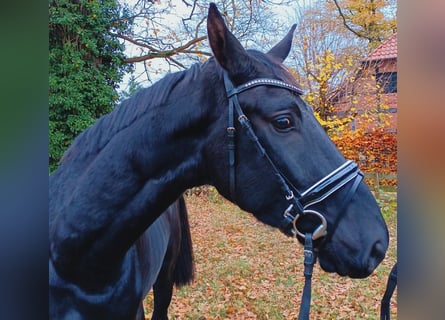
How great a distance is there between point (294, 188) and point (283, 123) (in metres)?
0.17

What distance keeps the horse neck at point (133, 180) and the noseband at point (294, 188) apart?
3.5 inches

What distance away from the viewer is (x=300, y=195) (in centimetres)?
92

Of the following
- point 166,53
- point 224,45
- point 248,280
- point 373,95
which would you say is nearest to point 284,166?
point 224,45

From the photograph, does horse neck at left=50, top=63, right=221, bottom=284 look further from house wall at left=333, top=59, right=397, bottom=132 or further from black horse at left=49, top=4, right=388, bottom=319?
house wall at left=333, top=59, right=397, bottom=132

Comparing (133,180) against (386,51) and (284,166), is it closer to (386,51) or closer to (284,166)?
(284,166)

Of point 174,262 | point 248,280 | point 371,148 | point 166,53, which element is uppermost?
point 166,53

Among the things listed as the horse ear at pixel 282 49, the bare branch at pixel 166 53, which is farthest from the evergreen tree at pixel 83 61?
the horse ear at pixel 282 49

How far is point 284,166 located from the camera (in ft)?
3.04

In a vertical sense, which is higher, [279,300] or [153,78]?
[153,78]

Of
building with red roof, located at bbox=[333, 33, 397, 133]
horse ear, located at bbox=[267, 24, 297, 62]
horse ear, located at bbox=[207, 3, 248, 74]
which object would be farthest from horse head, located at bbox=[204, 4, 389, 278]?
building with red roof, located at bbox=[333, 33, 397, 133]
